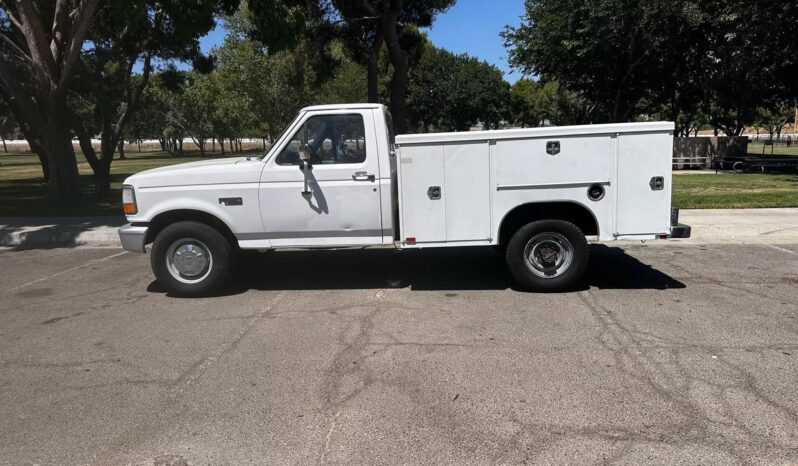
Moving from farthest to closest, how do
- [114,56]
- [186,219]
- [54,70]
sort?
1. [114,56]
2. [54,70]
3. [186,219]

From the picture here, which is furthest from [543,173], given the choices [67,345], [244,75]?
[244,75]

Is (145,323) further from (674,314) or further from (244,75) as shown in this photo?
(244,75)

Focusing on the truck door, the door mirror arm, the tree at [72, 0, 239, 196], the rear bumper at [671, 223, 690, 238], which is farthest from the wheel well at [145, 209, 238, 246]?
the tree at [72, 0, 239, 196]

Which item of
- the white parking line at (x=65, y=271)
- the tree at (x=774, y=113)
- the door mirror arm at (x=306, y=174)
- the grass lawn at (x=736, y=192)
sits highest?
the tree at (x=774, y=113)

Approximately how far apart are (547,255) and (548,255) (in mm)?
11

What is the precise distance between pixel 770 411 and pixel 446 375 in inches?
82.7

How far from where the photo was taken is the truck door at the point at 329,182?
256 inches

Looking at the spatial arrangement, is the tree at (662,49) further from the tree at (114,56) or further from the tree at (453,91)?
the tree at (453,91)

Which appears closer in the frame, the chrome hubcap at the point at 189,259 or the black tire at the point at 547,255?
the black tire at the point at 547,255

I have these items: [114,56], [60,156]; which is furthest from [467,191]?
[114,56]

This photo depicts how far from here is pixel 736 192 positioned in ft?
49.1

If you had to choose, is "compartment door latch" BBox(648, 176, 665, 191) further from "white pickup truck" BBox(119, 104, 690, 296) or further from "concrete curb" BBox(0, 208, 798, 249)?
"concrete curb" BBox(0, 208, 798, 249)

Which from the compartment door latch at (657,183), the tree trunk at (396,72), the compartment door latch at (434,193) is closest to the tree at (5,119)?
the tree trunk at (396,72)

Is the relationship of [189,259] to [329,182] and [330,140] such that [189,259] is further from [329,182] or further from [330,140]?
[330,140]
